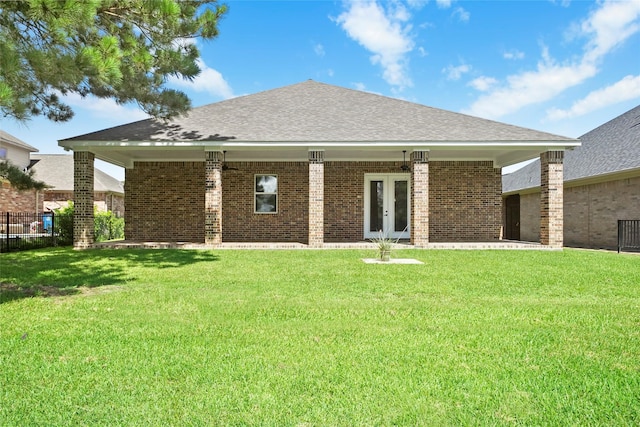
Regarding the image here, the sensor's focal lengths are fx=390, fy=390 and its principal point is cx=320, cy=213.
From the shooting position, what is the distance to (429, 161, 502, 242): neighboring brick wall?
15.6 metres

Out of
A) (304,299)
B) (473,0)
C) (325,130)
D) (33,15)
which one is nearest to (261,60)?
(325,130)

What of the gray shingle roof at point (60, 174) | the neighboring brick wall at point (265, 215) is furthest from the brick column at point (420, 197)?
the gray shingle roof at point (60, 174)

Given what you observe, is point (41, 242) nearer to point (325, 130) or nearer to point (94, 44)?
point (94, 44)

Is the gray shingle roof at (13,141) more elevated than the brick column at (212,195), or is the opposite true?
the gray shingle roof at (13,141)

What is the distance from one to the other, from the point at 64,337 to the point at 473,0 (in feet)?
41.1

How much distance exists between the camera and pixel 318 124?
13898 mm

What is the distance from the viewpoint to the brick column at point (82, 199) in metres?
12.9

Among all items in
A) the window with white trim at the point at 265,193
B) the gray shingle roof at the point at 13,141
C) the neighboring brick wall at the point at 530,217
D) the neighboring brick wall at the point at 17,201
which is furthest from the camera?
the gray shingle roof at the point at 13,141

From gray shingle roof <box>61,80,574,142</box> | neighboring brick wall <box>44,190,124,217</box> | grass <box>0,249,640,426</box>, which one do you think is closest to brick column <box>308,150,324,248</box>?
gray shingle roof <box>61,80,574,142</box>

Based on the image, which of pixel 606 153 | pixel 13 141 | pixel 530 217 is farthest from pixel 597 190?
pixel 13 141

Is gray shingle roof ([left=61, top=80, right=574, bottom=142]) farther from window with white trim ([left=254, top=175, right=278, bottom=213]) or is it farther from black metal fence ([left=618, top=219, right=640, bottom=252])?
black metal fence ([left=618, top=219, right=640, bottom=252])

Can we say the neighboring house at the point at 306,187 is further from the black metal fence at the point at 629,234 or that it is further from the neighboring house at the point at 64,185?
the neighboring house at the point at 64,185

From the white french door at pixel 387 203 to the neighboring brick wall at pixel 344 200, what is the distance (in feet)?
0.81

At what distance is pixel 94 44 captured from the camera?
7.83 m
